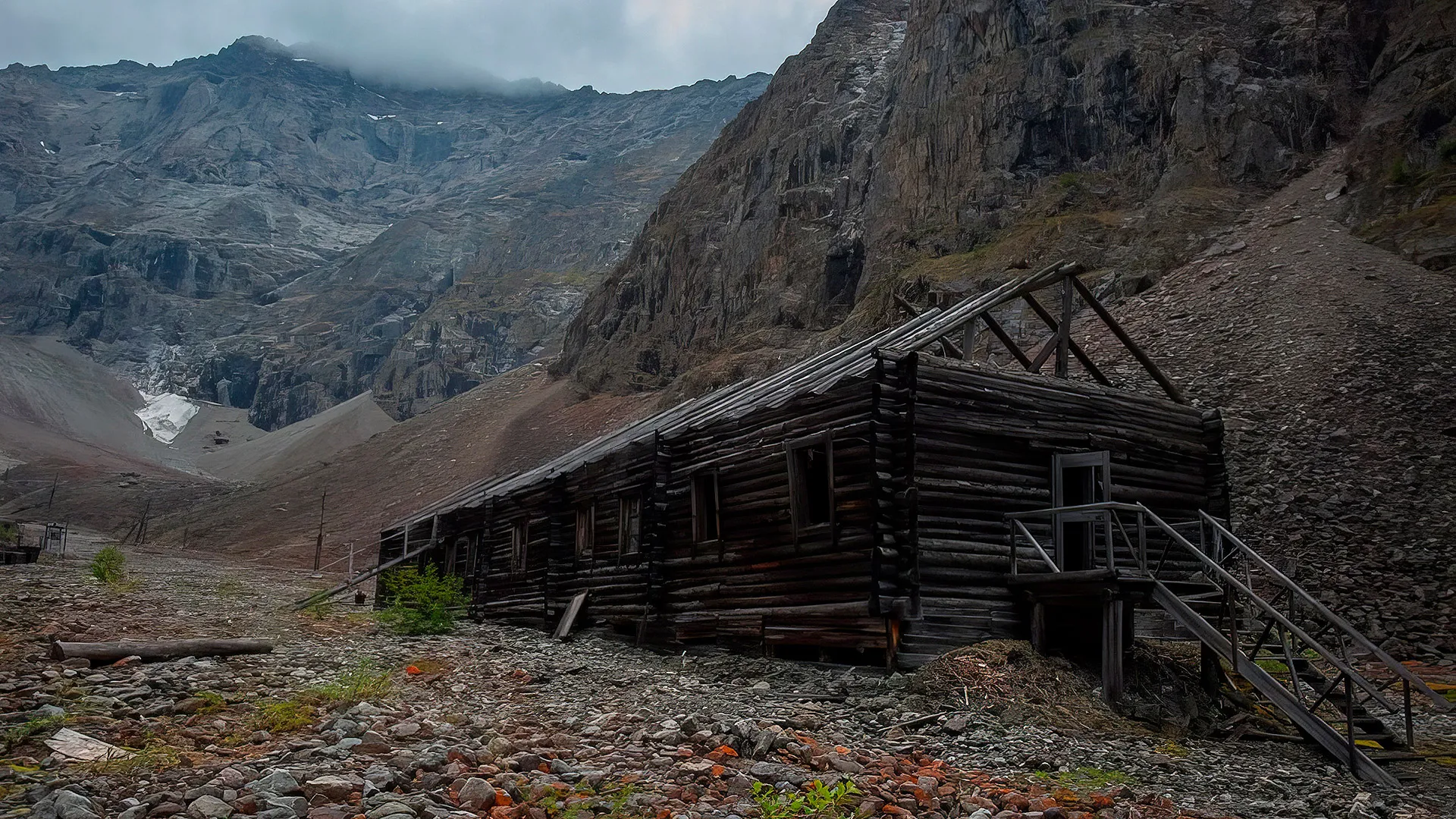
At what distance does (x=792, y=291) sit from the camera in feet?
221

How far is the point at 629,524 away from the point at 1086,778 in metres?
12.6

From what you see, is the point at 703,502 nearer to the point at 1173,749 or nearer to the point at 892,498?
the point at 892,498

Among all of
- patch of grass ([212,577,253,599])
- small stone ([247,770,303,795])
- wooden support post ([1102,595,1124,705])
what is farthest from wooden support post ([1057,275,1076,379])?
patch of grass ([212,577,253,599])

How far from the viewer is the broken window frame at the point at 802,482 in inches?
554

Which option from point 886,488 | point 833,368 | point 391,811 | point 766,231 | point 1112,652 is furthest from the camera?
point 766,231

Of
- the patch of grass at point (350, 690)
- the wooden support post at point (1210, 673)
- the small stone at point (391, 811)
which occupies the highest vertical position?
the wooden support post at point (1210, 673)

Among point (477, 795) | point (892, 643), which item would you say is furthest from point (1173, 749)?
point (477, 795)

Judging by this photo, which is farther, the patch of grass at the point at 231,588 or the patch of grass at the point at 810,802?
the patch of grass at the point at 231,588

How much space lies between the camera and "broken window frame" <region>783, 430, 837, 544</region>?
14.1 meters

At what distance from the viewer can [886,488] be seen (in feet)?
42.9

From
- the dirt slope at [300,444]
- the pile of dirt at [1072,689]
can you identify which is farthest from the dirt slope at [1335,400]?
the dirt slope at [300,444]

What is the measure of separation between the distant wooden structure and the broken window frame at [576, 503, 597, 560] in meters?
2.10

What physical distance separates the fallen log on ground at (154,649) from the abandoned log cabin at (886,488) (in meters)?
7.41

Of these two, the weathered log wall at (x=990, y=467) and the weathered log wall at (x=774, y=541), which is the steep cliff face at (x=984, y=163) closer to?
the weathered log wall at (x=990, y=467)
